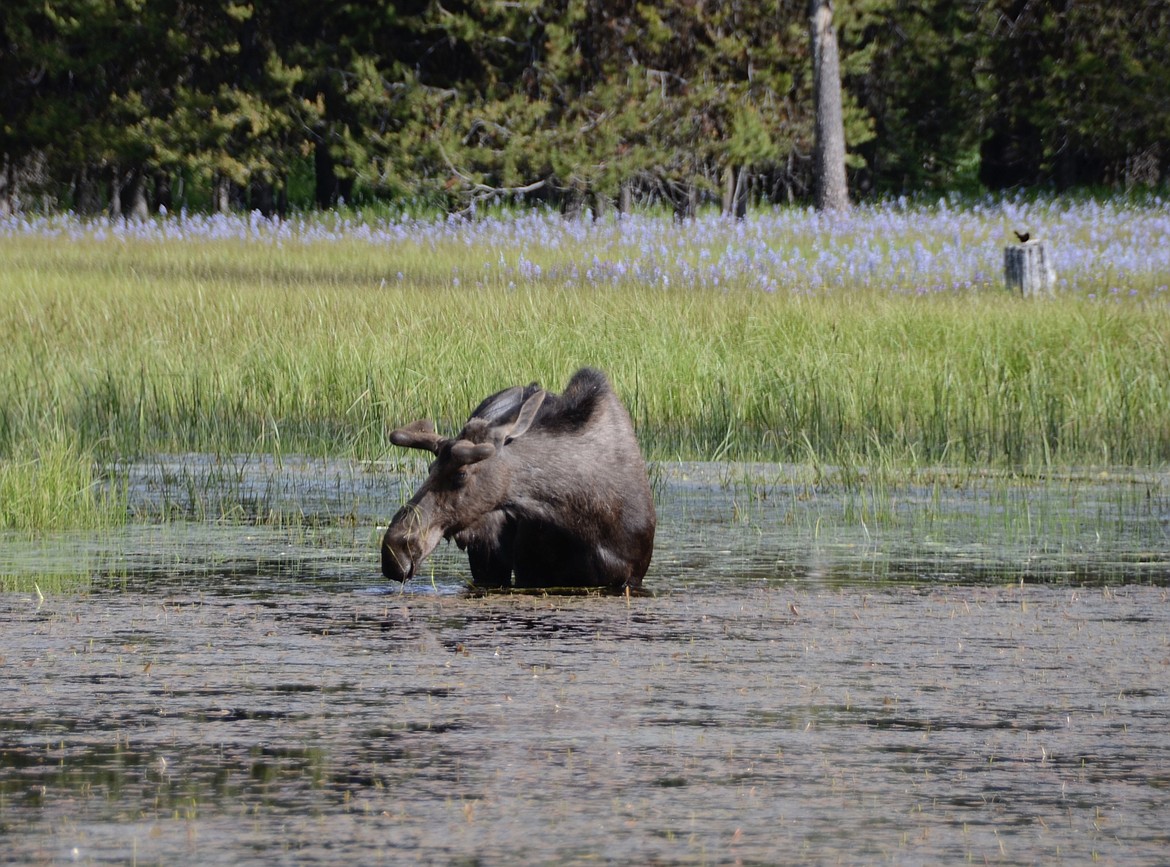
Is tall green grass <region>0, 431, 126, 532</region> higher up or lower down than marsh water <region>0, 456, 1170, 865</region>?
higher up

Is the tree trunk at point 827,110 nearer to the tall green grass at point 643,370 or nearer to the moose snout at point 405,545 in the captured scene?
the tall green grass at point 643,370

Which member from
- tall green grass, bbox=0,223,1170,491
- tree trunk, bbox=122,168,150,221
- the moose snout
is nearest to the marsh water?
the moose snout

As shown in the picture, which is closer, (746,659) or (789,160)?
(746,659)

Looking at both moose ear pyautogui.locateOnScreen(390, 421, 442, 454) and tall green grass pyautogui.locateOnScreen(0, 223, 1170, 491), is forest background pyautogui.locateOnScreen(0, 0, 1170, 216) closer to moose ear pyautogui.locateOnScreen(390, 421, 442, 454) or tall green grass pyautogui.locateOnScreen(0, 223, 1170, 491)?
tall green grass pyautogui.locateOnScreen(0, 223, 1170, 491)

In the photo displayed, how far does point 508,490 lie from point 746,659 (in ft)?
4.96

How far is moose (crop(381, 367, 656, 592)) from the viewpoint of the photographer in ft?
24.5

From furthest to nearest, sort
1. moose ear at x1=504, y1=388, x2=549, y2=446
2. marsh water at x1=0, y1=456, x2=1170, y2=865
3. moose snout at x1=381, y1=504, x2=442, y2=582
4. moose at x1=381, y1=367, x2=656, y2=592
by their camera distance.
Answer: moose ear at x1=504, y1=388, x2=549, y2=446, moose at x1=381, y1=367, x2=656, y2=592, moose snout at x1=381, y1=504, x2=442, y2=582, marsh water at x1=0, y1=456, x2=1170, y2=865

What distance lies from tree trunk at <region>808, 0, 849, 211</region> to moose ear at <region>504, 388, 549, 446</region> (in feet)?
79.4

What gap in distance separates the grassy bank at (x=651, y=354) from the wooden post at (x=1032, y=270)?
31cm

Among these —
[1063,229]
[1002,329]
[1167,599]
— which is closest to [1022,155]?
[1063,229]

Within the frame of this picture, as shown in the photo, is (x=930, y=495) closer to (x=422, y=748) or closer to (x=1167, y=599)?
(x=1167, y=599)

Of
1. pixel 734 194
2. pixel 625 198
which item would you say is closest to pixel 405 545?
pixel 625 198

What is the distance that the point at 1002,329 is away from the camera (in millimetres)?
15031

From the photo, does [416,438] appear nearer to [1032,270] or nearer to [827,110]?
[1032,270]
